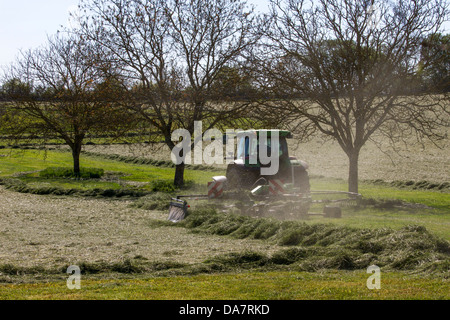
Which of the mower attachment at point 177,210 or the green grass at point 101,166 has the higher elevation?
the green grass at point 101,166

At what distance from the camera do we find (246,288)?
6207 mm

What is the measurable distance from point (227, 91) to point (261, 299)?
13533 millimetres

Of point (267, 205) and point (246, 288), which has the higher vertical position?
point (267, 205)

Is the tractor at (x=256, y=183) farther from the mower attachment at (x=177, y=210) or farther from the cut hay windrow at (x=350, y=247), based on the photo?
the cut hay windrow at (x=350, y=247)

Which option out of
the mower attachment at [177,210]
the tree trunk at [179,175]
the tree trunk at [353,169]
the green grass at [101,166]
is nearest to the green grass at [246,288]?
the mower attachment at [177,210]

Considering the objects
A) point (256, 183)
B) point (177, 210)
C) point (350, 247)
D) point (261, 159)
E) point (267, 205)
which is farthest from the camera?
point (261, 159)

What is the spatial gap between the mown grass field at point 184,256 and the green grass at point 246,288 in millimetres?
12

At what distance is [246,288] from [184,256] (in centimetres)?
295

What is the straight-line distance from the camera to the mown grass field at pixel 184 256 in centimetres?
609

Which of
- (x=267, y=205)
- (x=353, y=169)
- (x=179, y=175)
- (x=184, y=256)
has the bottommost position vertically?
(x=184, y=256)

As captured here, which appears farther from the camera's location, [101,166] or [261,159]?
[101,166]

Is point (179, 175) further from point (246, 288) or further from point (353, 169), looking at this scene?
point (246, 288)

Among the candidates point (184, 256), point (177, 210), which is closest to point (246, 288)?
point (184, 256)

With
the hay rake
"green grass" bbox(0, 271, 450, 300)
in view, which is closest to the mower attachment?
the hay rake
